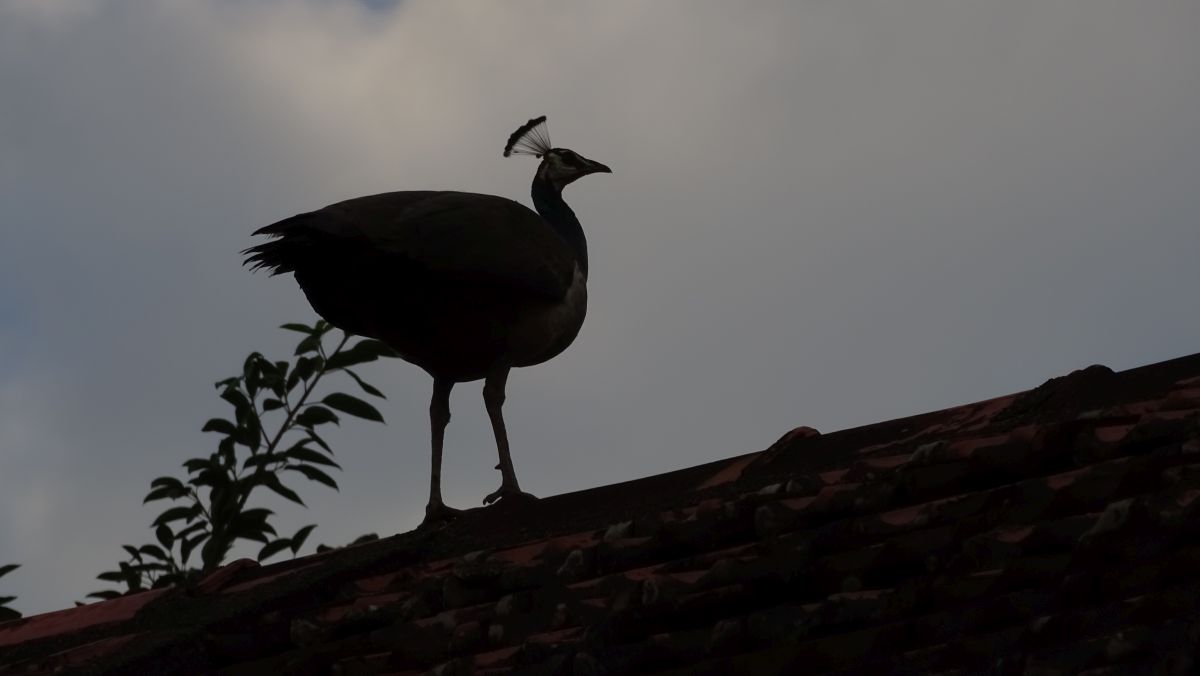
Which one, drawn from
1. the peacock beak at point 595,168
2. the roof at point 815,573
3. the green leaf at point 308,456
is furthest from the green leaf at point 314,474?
the peacock beak at point 595,168

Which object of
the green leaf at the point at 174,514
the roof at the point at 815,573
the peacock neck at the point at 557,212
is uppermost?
the peacock neck at the point at 557,212

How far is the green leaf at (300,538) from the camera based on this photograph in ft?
23.9

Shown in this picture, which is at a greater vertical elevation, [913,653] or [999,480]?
[999,480]

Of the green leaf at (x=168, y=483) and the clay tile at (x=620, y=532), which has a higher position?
the green leaf at (x=168, y=483)

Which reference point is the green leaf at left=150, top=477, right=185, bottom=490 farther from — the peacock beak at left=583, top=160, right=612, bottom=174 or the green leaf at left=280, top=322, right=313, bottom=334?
the peacock beak at left=583, top=160, right=612, bottom=174

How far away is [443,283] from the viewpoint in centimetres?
651

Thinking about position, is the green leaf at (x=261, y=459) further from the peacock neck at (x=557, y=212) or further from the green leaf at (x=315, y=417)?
the peacock neck at (x=557, y=212)

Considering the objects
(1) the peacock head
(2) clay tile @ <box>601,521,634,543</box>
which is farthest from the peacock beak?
(2) clay tile @ <box>601,521,634,543</box>

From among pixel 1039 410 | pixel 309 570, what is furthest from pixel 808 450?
pixel 309 570

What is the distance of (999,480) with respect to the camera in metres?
3.94

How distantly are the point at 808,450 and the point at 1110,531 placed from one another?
1.65m

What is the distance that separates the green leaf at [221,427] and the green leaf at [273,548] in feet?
1.69

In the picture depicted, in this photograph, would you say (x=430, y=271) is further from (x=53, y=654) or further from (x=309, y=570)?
(x=53, y=654)

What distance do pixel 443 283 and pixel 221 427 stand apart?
1.45m
